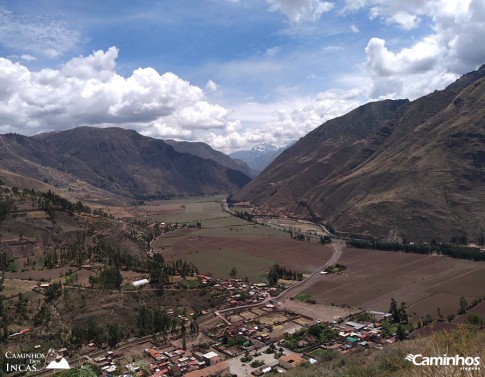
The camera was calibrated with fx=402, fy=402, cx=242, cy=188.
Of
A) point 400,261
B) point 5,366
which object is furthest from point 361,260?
point 5,366

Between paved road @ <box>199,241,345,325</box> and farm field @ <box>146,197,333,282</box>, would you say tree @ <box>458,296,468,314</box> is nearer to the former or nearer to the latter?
paved road @ <box>199,241,345,325</box>

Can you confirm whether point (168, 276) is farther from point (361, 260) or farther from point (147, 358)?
point (361, 260)

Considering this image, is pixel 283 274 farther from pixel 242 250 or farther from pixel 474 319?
pixel 474 319

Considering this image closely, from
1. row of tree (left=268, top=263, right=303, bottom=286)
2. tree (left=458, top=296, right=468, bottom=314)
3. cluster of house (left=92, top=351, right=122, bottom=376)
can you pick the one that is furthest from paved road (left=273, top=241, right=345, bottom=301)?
cluster of house (left=92, top=351, right=122, bottom=376)

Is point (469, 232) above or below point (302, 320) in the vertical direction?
above

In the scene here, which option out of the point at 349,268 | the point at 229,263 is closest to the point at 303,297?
the point at 349,268

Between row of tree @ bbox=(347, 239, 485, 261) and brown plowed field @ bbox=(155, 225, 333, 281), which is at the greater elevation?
row of tree @ bbox=(347, 239, 485, 261)

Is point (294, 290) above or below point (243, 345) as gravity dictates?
above

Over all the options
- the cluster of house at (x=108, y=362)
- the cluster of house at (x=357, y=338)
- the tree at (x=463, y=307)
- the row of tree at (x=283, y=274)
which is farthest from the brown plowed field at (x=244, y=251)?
the cluster of house at (x=108, y=362)

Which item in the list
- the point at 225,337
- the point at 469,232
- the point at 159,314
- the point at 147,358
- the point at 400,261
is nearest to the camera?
the point at 147,358
